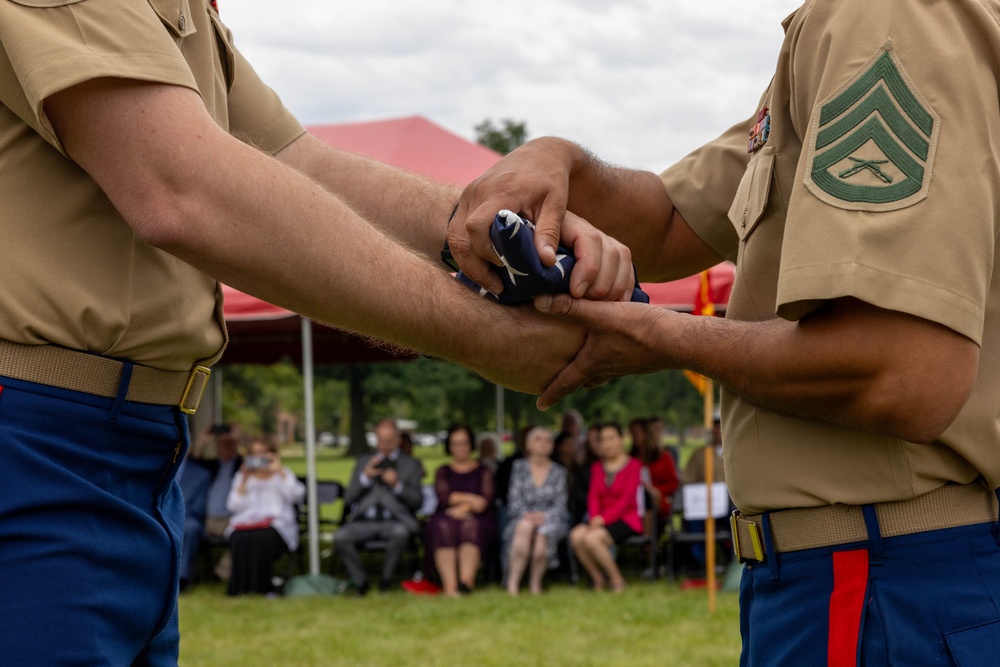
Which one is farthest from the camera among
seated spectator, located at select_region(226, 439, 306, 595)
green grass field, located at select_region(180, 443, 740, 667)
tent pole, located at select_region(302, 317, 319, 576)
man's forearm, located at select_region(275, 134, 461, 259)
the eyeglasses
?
seated spectator, located at select_region(226, 439, 306, 595)

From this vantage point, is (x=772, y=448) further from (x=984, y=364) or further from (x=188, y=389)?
(x=188, y=389)

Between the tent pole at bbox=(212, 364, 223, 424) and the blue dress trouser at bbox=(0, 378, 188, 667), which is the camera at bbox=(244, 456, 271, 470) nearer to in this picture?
the tent pole at bbox=(212, 364, 223, 424)

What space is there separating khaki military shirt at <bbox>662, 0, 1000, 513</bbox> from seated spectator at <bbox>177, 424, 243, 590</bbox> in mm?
9483

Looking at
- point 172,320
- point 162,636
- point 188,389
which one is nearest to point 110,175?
point 172,320

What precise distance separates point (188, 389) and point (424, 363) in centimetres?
3537

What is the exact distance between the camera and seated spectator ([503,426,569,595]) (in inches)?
379

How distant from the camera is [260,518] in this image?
33.2 ft

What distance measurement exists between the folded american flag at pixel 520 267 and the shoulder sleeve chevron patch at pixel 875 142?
0.54m

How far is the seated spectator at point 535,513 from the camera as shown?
379 inches

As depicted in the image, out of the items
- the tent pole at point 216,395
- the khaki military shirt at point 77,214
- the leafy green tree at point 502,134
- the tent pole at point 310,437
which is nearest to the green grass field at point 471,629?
the tent pole at point 310,437

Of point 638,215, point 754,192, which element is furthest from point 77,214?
point 638,215

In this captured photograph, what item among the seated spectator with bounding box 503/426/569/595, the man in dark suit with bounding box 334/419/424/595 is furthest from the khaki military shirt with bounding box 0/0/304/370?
the man in dark suit with bounding box 334/419/424/595

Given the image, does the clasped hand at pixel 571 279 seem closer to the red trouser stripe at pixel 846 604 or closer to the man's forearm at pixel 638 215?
the man's forearm at pixel 638 215

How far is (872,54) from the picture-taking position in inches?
61.0
